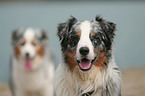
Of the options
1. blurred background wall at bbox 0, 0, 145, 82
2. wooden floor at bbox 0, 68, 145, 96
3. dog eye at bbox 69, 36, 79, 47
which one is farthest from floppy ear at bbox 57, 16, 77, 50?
blurred background wall at bbox 0, 0, 145, 82

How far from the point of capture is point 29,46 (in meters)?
6.51

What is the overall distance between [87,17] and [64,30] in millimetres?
7477

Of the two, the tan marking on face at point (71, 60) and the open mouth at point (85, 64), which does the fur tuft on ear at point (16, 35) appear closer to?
the tan marking on face at point (71, 60)

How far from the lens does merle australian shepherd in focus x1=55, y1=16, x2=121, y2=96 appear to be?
3.65 metres

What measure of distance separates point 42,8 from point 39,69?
888 centimetres

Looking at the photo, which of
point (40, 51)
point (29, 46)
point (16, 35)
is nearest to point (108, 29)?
point (29, 46)

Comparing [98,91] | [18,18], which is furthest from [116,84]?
[18,18]

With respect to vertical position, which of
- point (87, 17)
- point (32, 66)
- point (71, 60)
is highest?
point (87, 17)

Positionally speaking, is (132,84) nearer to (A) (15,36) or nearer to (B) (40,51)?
(B) (40,51)

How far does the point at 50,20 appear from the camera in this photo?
546 inches

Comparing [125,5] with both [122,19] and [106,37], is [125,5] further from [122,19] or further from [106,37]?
[106,37]

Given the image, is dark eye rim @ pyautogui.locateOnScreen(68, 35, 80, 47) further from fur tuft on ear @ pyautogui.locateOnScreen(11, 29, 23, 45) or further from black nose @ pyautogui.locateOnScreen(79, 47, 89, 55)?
fur tuft on ear @ pyautogui.locateOnScreen(11, 29, 23, 45)

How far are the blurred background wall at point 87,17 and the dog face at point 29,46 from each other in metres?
4.20

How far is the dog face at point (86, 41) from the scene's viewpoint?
352cm
